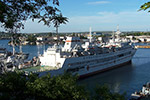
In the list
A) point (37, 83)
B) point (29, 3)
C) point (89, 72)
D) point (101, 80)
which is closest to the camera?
point (29, 3)

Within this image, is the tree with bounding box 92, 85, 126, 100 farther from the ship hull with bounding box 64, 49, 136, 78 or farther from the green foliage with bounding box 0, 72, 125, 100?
the ship hull with bounding box 64, 49, 136, 78

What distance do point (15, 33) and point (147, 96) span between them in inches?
598

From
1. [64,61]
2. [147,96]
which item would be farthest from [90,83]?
[147,96]

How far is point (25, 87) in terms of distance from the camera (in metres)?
7.86

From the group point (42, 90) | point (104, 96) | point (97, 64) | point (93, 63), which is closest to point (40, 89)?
point (42, 90)

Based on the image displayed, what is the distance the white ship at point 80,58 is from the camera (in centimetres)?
2234

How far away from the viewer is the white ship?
2234 centimetres

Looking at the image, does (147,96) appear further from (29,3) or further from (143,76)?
(29,3)

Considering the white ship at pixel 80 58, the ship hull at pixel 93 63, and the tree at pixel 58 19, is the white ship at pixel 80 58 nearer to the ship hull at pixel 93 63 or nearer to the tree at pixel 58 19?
the ship hull at pixel 93 63

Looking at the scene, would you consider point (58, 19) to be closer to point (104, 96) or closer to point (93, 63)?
point (104, 96)

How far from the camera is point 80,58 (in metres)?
23.8

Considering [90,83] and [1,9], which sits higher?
[1,9]

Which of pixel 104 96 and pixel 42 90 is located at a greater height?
pixel 42 90

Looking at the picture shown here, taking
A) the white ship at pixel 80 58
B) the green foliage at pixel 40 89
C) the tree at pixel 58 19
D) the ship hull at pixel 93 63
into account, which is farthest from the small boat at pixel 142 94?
the tree at pixel 58 19
